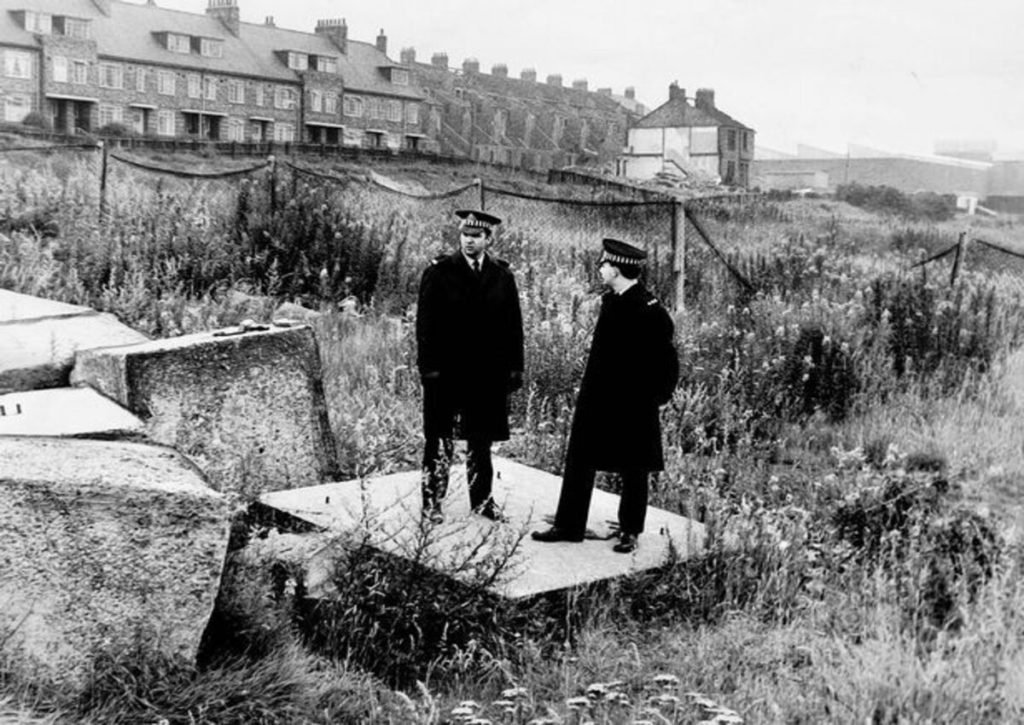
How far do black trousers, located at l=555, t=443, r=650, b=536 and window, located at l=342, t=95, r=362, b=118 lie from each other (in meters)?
62.1

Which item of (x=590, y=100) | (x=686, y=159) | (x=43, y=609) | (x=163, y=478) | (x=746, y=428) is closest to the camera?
(x=43, y=609)

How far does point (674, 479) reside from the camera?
7512 mm

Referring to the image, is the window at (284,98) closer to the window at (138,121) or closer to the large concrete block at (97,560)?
the window at (138,121)

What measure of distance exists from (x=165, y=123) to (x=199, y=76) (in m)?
2.59

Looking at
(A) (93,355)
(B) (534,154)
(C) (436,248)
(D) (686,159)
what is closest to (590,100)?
(B) (534,154)

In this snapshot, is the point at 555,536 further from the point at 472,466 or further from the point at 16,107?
the point at 16,107

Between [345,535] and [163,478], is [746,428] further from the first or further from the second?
[163,478]

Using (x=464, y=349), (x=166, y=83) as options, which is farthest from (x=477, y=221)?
(x=166, y=83)

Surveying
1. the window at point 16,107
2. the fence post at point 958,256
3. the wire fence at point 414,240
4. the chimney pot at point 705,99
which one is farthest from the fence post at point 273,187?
the chimney pot at point 705,99

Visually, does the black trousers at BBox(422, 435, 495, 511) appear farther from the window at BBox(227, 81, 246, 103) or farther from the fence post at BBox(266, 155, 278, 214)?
the window at BBox(227, 81, 246, 103)

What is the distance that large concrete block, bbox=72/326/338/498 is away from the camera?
661cm

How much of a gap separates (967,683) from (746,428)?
4868 mm

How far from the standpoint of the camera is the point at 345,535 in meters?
5.43

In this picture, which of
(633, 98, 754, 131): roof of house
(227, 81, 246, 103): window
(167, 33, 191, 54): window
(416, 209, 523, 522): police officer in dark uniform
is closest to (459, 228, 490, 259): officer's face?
(416, 209, 523, 522): police officer in dark uniform
